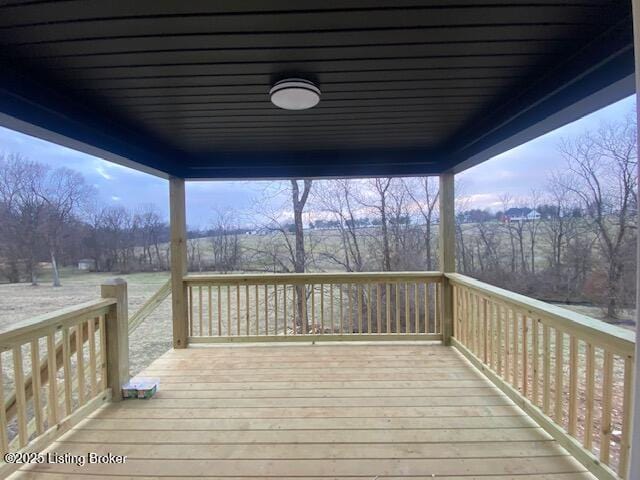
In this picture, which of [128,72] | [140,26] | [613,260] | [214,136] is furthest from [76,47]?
[613,260]

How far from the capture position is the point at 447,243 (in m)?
3.67

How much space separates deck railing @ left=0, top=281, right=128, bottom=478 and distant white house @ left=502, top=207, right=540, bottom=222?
19.5 feet

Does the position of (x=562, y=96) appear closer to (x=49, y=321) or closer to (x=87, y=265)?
(x=49, y=321)

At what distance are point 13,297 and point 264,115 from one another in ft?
11.0

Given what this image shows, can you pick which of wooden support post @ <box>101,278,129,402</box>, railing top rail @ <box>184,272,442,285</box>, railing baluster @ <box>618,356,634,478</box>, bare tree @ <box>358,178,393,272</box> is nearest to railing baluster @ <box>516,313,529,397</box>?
railing baluster @ <box>618,356,634,478</box>

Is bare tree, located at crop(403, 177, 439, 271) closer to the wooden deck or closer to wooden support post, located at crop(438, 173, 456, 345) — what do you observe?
wooden support post, located at crop(438, 173, 456, 345)

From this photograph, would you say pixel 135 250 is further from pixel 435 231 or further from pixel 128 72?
pixel 435 231

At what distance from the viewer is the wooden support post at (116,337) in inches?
97.5

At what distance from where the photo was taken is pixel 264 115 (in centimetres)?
237

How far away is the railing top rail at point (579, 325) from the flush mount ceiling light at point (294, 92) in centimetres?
200

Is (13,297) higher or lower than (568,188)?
lower

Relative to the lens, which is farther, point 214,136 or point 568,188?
point 568,188

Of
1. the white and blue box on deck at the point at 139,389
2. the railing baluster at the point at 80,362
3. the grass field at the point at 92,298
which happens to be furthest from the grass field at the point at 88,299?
the white and blue box on deck at the point at 139,389

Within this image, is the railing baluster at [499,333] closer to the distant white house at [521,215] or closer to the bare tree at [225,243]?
the distant white house at [521,215]
